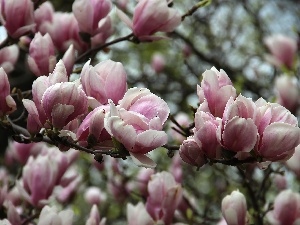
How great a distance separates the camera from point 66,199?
2479 mm

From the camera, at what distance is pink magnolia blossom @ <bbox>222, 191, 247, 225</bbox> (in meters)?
1.40

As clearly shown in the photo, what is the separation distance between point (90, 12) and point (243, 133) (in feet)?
2.58

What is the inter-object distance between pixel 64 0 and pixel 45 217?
9.39 feet

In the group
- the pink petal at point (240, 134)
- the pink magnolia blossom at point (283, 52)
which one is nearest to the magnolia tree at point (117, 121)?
the pink petal at point (240, 134)

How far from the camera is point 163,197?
167cm

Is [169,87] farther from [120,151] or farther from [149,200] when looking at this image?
[120,151]

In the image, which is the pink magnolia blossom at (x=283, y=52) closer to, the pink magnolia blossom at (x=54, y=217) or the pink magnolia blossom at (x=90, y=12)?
the pink magnolia blossom at (x=90, y=12)

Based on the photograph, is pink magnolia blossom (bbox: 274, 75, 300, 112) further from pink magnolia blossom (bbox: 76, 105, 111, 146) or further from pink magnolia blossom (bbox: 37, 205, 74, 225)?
pink magnolia blossom (bbox: 76, 105, 111, 146)

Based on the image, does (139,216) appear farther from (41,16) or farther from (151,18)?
(41,16)

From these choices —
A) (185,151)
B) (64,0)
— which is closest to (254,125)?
Answer: (185,151)

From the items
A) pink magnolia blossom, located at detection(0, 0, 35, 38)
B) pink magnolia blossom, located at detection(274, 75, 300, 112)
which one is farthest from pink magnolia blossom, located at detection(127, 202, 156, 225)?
pink magnolia blossom, located at detection(274, 75, 300, 112)

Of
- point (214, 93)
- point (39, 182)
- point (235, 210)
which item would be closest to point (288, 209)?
point (235, 210)

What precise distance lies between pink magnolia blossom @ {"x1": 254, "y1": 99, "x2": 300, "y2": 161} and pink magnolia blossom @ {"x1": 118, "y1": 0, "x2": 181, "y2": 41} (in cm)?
58

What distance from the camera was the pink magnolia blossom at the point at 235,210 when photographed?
4.58 feet
